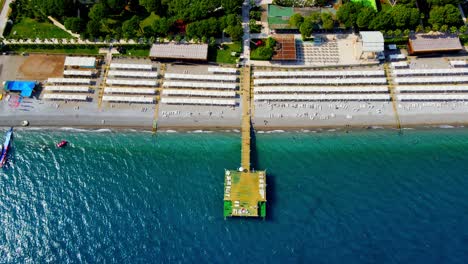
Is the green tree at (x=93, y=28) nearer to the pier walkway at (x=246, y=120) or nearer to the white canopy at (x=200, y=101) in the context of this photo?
the white canopy at (x=200, y=101)

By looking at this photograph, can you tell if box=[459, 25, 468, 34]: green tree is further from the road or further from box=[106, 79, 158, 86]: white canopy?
box=[106, 79, 158, 86]: white canopy

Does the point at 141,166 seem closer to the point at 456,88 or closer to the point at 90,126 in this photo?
the point at 90,126

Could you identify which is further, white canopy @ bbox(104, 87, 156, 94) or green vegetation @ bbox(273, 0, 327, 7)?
green vegetation @ bbox(273, 0, 327, 7)

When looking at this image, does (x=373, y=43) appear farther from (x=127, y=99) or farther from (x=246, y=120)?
→ (x=127, y=99)

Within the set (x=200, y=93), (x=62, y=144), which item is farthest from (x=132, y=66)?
(x=62, y=144)

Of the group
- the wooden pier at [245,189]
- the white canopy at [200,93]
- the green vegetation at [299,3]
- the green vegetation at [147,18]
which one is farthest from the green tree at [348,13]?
the wooden pier at [245,189]

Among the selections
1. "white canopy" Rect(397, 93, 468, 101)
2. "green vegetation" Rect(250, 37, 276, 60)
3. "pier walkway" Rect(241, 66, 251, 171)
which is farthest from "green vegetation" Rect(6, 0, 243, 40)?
"white canopy" Rect(397, 93, 468, 101)
